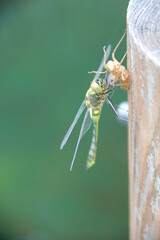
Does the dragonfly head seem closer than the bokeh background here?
Yes

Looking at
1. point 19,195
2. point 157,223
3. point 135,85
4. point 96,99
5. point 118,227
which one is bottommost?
point 118,227

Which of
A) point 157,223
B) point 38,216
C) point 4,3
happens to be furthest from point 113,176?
point 157,223

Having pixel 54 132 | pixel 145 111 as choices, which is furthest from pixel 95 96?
pixel 54 132

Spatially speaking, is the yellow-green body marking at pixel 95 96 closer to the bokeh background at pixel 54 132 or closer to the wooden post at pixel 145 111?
the wooden post at pixel 145 111

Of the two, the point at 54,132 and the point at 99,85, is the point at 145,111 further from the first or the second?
the point at 54,132

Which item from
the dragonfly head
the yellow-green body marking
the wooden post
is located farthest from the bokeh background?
the wooden post

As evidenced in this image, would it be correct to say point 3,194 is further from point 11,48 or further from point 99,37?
point 99,37

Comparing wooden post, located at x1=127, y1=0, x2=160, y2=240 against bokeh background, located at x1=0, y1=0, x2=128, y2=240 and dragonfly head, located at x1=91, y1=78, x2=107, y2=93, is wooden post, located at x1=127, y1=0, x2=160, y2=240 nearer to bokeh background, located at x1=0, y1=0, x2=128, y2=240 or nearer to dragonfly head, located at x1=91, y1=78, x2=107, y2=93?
A: dragonfly head, located at x1=91, y1=78, x2=107, y2=93
